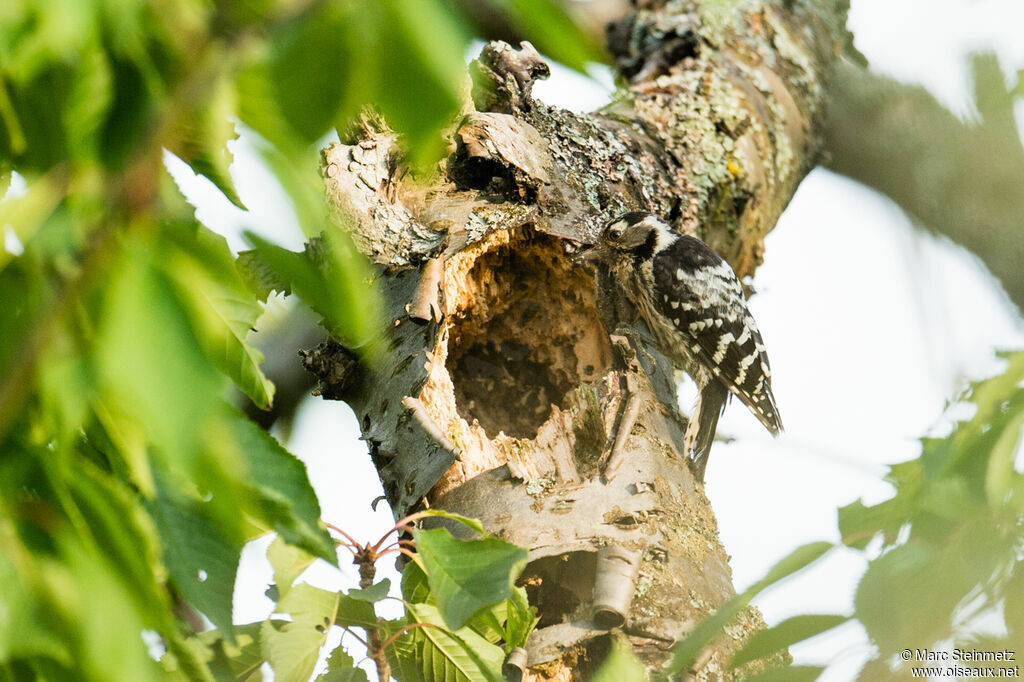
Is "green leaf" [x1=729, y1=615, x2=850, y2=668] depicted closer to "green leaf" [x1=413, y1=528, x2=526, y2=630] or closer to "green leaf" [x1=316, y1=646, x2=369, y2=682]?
"green leaf" [x1=413, y1=528, x2=526, y2=630]

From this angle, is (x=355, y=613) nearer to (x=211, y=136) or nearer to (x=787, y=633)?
(x=787, y=633)

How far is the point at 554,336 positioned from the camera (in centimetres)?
256

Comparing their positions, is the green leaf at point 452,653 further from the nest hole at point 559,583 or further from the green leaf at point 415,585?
the nest hole at point 559,583

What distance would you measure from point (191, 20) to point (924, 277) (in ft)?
7.01

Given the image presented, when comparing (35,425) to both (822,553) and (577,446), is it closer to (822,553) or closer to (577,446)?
(822,553)

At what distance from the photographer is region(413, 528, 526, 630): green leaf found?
1.17 meters

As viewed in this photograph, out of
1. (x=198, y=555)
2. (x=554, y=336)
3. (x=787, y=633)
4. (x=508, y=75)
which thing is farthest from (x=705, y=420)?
(x=198, y=555)

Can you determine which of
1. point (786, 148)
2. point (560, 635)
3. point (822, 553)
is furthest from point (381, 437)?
point (786, 148)

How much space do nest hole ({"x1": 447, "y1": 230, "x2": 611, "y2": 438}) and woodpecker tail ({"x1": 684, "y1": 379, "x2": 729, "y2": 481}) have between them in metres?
0.70

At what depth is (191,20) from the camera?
67 centimetres

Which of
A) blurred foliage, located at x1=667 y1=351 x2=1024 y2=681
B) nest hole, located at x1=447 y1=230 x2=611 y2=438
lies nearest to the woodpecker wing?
nest hole, located at x1=447 y1=230 x2=611 y2=438

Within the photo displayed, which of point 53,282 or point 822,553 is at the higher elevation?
point 53,282

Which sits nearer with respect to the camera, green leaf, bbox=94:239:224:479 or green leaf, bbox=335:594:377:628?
green leaf, bbox=94:239:224:479

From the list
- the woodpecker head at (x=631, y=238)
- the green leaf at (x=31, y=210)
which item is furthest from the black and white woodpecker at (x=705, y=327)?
Answer: the green leaf at (x=31, y=210)
